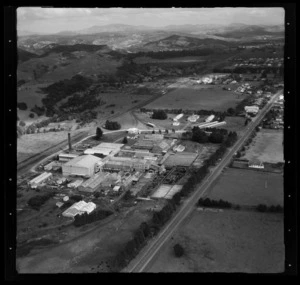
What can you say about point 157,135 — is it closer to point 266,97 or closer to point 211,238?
point 266,97

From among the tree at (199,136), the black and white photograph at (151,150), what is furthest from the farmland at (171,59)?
the tree at (199,136)

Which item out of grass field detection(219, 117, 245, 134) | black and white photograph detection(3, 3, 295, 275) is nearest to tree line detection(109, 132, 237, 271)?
black and white photograph detection(3, 3, 295, 275)

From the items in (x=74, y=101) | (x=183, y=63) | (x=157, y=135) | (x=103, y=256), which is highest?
(x=183, y=63)

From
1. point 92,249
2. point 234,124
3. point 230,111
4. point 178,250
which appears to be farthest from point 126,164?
point 230,111

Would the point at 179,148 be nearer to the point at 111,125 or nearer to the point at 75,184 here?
the point at 111,125

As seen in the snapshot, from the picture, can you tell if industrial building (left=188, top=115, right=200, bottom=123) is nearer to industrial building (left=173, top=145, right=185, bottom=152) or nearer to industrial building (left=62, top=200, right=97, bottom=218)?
industrial building (left=173, top=145, right=185, bottom=152)
